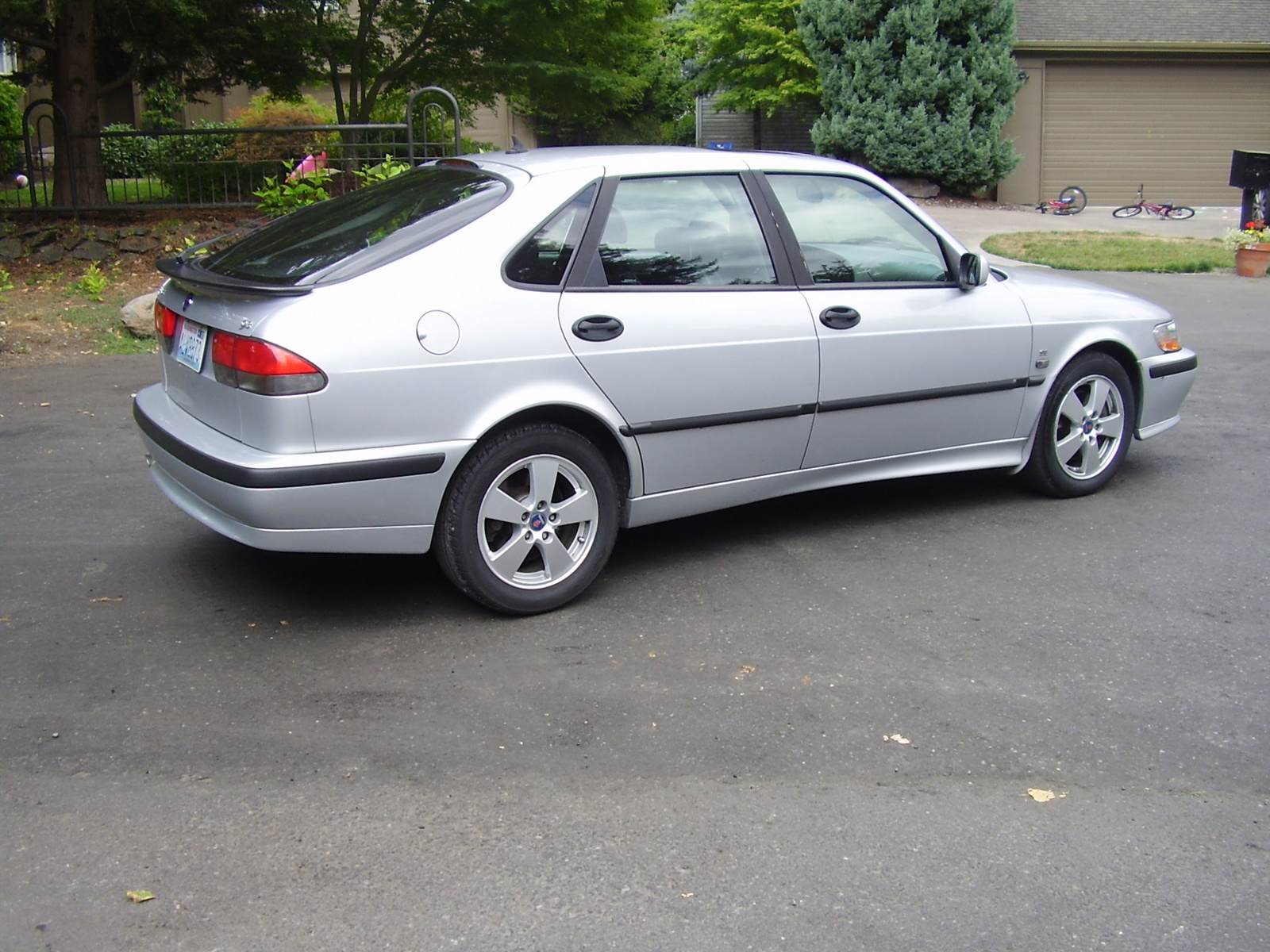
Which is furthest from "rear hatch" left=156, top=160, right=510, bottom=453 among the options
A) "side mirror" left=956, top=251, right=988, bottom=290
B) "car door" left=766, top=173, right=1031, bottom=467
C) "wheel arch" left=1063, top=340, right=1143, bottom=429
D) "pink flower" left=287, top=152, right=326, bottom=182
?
"pink flower" left=287, top=152, right=326, bottom=182

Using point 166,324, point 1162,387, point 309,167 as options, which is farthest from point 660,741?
point 309,167

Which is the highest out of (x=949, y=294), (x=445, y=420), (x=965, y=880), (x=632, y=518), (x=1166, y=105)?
(x=1166, y=105)

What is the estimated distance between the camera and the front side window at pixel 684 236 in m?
4.68

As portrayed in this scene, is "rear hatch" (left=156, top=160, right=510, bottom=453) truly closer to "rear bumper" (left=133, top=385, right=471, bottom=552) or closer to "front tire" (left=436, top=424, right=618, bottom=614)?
"rear bumper" (left=133, top=385, right=471, bottom=552)

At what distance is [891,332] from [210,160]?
38.3 ft

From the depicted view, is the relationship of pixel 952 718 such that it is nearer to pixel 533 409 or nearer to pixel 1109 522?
pixel 533 409

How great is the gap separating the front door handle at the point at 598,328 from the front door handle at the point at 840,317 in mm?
951

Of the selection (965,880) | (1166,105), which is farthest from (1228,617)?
(1166,105)

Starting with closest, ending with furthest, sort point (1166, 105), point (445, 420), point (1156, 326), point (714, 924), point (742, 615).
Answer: point (714, 924), point (445, 420), point (742, 615), point (1156, 326), point (1166, 105)

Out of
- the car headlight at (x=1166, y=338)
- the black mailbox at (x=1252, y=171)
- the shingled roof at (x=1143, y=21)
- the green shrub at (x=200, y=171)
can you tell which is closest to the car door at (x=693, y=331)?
the car headlight at (x=1166, y=338)

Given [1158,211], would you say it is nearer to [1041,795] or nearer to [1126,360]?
[1126,360]

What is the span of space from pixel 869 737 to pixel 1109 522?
261cm

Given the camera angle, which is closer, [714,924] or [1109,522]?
[714,924]

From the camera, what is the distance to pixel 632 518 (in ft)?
15.6
